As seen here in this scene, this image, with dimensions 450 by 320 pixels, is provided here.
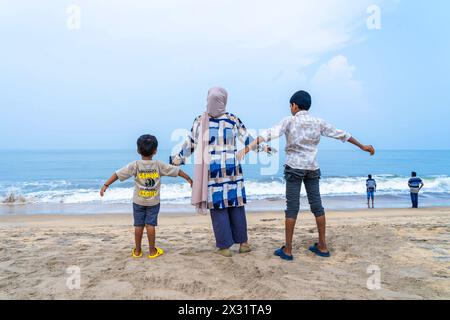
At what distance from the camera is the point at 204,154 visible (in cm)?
345

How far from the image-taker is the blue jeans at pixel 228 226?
3.49 m

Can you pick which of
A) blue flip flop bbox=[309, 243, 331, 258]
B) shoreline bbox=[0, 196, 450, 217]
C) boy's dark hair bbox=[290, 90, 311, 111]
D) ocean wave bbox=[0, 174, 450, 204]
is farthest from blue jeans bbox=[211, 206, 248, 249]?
ocean wave bbox=[0, 174, 450, 204]

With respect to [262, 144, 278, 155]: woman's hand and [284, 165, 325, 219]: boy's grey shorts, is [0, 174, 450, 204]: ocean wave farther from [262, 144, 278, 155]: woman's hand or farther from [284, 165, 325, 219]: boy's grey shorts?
[284, 165, 325, 219]: boy's grey shorts

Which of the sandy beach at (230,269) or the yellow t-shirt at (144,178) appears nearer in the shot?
the sandy beach at (230,269)

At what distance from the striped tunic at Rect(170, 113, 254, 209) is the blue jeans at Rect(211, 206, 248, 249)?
0.10 m

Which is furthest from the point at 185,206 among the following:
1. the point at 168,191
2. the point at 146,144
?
the point at 146,144

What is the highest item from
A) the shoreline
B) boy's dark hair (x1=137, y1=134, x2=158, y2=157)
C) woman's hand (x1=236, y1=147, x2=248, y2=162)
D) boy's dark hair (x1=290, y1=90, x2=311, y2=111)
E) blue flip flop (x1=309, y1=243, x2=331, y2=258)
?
boy's dark hair (x1=290, y1=90, x2=311, y2=111)

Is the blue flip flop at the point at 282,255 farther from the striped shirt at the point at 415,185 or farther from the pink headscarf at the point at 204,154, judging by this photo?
the striped shirt at the point at 415,185

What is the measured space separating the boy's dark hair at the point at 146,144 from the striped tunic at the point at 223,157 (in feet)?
0.86

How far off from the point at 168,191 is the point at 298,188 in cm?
1327

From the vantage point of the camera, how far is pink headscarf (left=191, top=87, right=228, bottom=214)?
344cm
